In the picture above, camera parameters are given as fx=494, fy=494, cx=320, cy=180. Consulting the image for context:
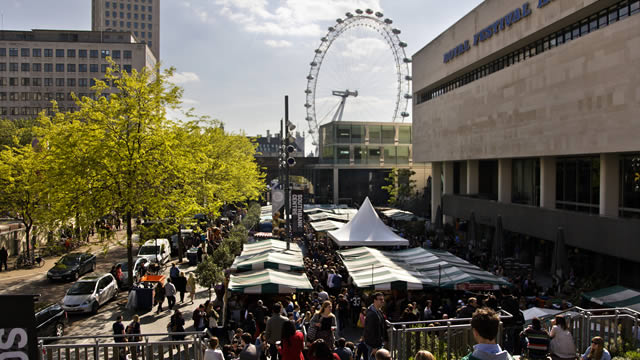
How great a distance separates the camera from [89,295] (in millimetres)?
18391

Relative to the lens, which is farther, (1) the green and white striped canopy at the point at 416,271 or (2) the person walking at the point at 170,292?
(2) the person walking at the point at 170,292

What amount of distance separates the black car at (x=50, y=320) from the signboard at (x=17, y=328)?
975 cm

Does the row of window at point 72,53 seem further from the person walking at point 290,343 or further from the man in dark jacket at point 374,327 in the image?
the person walking at point 290,343

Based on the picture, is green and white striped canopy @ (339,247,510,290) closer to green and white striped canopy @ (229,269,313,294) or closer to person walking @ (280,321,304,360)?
green and white striped canopy @ (229,269,313,294)

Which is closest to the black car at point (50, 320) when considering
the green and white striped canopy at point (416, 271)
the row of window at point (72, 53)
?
the green and white striped canopy at point (416, 271)

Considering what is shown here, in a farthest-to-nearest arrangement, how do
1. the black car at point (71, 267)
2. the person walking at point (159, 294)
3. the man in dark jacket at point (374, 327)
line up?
the black car at point (71, 267), the person walking at point (159, 294), the man in dark jacket at point (374, 327)

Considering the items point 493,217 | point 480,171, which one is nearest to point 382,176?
point 480,171

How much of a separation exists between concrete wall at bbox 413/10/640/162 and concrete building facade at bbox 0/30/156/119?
73.7 meters

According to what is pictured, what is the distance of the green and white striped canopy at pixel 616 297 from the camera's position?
13945mm

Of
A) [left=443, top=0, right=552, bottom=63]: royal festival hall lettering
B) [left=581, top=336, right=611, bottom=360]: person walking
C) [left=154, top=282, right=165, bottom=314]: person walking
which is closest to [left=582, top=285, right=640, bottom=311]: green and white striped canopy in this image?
[left=581, top=336, right=611, bottom=360]: person walking

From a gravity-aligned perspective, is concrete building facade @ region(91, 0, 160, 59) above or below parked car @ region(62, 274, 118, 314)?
above

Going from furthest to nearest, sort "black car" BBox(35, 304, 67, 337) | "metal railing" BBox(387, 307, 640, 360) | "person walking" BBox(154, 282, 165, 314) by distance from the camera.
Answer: "person walking" BBox(154, 282, 165, 314)
"black car" BBox(35, 304, 67, 337)
"metal railing" BBox(387, 307, 640, 360)

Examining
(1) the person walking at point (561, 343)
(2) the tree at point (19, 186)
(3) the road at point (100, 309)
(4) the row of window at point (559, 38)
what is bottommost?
(3) the road at point (100, 309)

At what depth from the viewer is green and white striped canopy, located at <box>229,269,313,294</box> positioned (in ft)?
49.6
